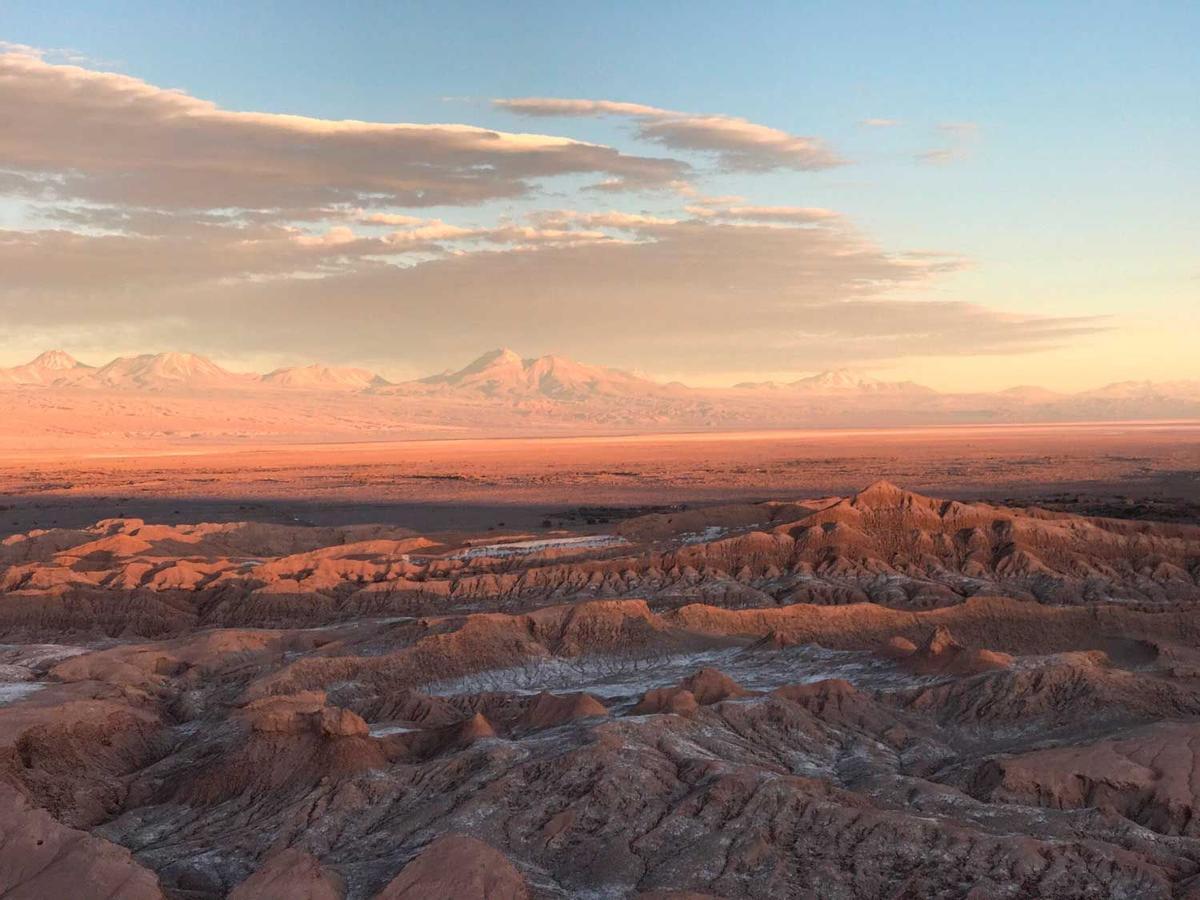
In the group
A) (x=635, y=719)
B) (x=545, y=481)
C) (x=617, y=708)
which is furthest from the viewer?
(x=545, y=481)

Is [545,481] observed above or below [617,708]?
above

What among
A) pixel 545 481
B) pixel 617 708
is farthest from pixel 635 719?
pixel 545 481

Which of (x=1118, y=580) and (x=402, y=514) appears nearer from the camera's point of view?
(x=1118, y=580)

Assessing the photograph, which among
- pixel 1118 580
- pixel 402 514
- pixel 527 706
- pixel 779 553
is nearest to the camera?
pixel 527 706

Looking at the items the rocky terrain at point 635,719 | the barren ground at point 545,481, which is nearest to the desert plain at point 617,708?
the rocky terrain at point 635,719

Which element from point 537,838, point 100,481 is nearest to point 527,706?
point 537,838

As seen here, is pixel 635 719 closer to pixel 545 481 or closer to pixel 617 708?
pixel 617 708

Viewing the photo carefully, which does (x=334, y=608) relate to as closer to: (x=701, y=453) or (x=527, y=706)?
(x=527, y=706)

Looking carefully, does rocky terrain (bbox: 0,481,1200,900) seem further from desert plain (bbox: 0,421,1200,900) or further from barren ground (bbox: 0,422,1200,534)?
barren ground (bbox: 0,422,1200,534)
